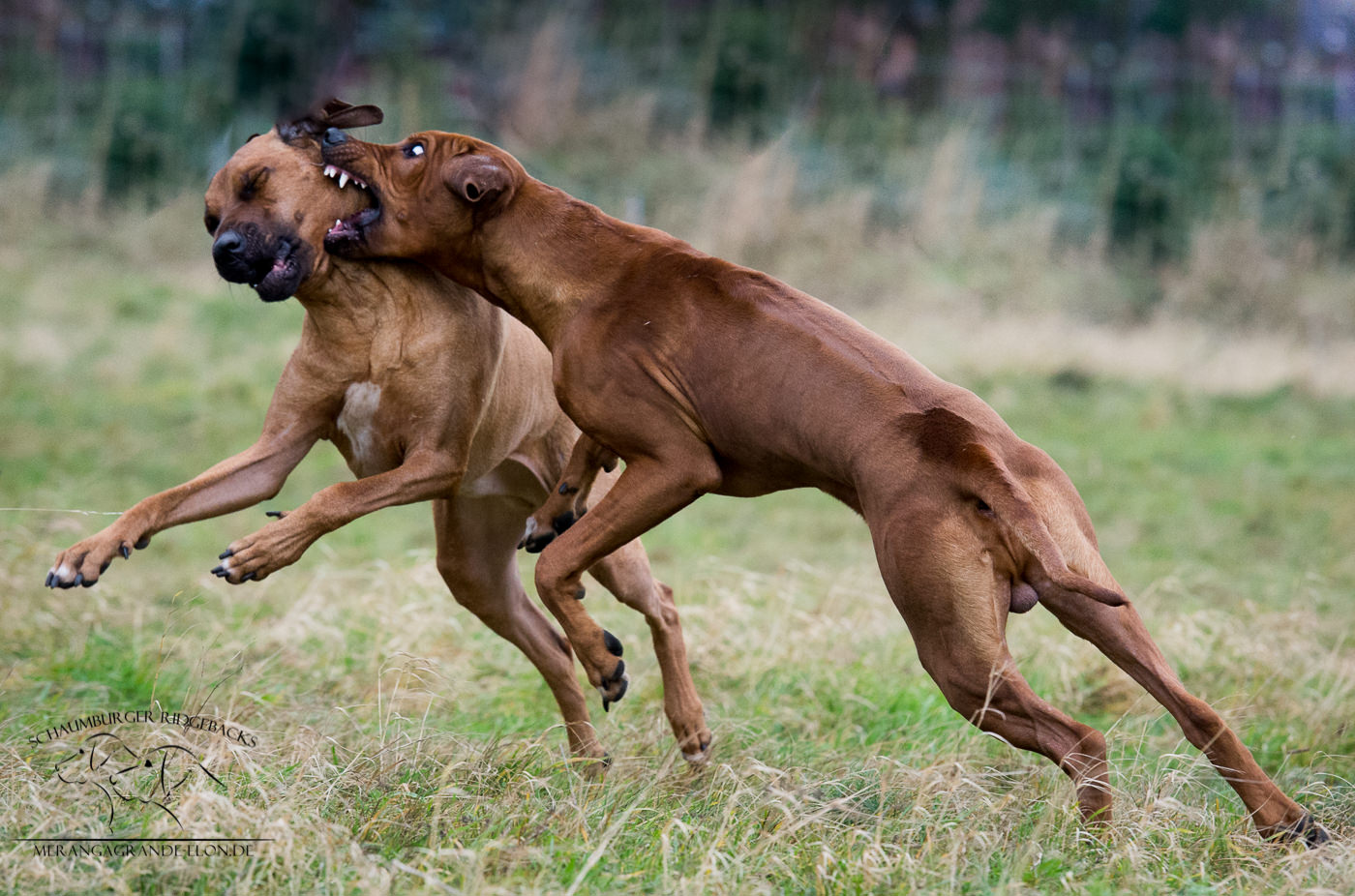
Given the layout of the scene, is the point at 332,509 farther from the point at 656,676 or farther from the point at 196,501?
the point at 656,676

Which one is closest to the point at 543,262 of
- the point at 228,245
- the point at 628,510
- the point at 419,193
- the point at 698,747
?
the point at 419,193

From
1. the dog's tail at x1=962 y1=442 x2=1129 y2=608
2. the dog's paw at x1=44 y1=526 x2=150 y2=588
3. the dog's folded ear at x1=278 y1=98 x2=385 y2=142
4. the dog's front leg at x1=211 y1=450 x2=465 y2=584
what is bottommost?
the dog's paw at x1=44 y1=526 x2=150 y2=588

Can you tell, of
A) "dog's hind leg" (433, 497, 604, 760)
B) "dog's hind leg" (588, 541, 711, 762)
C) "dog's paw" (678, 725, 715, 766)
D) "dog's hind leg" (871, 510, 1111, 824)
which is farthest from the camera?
"dog's hind leg" (433, 497, 604, 760)

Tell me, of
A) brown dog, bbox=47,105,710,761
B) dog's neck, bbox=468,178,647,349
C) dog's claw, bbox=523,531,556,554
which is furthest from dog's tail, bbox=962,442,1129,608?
dog's claw, bbox=523,531,556,554

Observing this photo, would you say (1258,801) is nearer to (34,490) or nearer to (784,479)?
(784,479)

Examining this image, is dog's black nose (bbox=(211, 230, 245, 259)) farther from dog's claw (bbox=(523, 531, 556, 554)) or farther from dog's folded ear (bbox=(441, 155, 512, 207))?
dog's claw (bbox=(523, 531, 556, 554))

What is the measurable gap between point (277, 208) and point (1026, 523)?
2.61 metres

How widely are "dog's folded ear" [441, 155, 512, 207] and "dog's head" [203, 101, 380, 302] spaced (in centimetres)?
37

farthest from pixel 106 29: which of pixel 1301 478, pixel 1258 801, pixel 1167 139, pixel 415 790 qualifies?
pixel 1258 801

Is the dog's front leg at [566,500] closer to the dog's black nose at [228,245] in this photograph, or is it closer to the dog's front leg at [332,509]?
the dog's front leg at [332,509]

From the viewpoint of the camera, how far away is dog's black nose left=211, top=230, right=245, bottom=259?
14.6ft

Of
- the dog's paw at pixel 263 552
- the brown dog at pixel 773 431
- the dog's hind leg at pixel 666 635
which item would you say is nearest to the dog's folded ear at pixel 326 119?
the brown dog at pixel 773 431

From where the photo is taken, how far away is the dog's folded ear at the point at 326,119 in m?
4.74

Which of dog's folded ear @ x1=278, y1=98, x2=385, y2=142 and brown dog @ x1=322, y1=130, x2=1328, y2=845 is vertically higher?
dog's folded ear @ x1=278, y1=98, x2=385, y2=142
